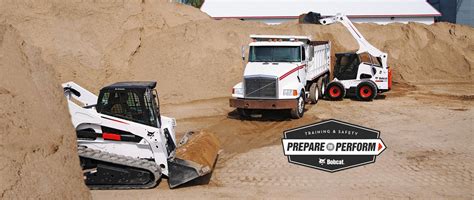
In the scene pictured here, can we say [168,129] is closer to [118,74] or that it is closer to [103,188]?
[103,188]

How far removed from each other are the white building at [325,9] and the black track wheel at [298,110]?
29.7 meters

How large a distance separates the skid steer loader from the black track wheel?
6422 millimetres

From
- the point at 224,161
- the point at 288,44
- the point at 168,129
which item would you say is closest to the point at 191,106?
the point at 288,44

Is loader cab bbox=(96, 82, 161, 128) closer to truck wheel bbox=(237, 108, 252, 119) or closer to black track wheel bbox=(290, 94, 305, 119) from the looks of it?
black track wheel bbox=(290, 94, 305, 119)

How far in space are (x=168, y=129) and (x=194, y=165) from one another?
1.33m

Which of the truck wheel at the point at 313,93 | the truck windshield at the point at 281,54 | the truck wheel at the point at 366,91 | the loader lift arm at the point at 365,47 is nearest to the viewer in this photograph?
the truck windshield at the point at 281,54

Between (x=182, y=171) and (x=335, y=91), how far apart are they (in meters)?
12.0

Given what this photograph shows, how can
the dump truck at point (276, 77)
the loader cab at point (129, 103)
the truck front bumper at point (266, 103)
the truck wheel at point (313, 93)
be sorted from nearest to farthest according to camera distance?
the loader cab at point (129, 103) < the truck front bumper at point (266, 103) < the dump truck at point (276, 77) < the truck wheel at point (313, 93)

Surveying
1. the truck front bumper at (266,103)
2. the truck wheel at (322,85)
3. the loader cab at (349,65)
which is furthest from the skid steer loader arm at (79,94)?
the loader cab at (349,65)

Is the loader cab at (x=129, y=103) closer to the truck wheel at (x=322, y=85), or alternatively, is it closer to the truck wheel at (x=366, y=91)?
the truck wheel at (x=322, y=85)

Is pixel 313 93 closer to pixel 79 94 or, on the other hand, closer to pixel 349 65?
pixel 349 65

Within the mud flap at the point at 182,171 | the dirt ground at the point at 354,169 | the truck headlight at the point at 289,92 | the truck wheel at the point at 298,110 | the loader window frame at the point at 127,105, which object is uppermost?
the loader window frame at the point at 127,105

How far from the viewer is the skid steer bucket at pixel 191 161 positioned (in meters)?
9.02

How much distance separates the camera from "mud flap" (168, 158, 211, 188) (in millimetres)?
9008
